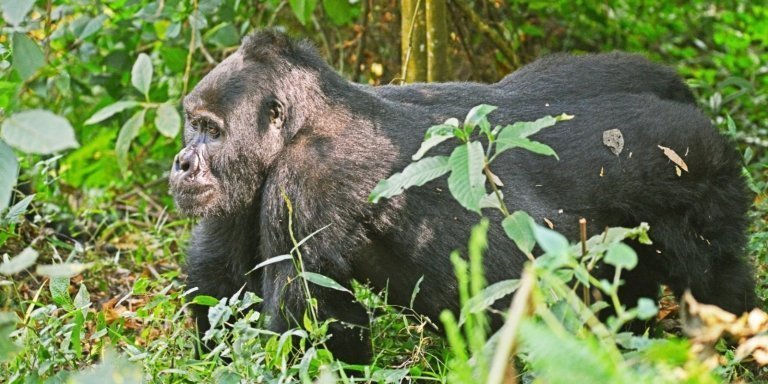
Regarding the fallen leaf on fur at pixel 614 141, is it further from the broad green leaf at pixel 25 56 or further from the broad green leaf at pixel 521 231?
the broad green leaf at pixel 25 56

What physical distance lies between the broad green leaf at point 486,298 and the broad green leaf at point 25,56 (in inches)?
64.7

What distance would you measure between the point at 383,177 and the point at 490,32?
→ 275 centimetres

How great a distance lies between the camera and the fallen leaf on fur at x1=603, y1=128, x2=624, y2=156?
14.7 feet

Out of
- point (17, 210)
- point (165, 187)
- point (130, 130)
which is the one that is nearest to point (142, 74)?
point (130, 130)

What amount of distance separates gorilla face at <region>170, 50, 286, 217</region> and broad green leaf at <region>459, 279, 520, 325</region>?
1.63 meters

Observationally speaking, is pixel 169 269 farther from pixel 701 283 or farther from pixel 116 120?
pixel 701 283

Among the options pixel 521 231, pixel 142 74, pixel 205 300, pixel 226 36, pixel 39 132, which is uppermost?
pixel 39 132

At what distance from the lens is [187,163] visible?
164 inches

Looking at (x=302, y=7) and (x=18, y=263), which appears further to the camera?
(x=302, y=7)

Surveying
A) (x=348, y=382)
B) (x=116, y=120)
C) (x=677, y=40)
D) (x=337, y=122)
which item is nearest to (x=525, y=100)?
(x=337, y=122)

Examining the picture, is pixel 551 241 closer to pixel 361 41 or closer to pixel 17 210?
pixel 17 210

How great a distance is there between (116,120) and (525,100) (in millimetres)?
2857

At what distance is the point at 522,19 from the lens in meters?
7.55

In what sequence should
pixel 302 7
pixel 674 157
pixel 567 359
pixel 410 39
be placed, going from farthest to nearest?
pixel 410 39, pixel 302 7, pixel 674 157, pixel 567 359
